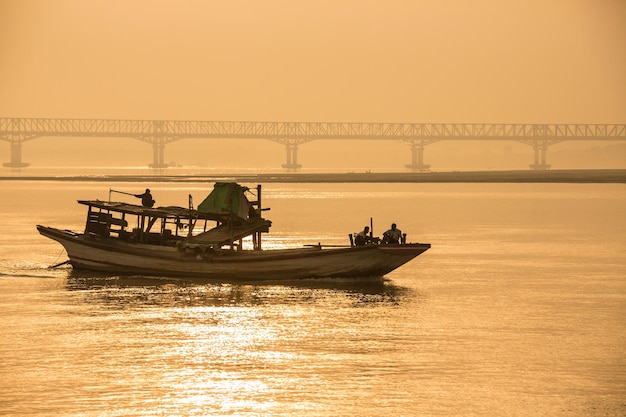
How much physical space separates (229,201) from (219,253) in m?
2.45

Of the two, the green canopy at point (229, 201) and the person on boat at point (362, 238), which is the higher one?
the green canopy at point (229, 201)

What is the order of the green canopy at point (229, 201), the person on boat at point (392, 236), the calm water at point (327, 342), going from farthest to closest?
the green canopy at point (229, 201), the person on boat at point (392, 236), the calm water at point (327, 342)

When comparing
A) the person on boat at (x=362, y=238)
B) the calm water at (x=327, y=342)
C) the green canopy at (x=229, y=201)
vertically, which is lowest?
the calm water at (x=327, y=342)

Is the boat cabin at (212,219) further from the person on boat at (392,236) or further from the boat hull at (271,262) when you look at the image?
the person on boat at (392,236)

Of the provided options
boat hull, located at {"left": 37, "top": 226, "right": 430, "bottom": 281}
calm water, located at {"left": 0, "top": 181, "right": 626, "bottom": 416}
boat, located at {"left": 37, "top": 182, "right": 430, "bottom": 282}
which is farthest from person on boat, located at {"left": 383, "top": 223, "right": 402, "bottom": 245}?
calm water, located at {"left": 0, "top": 181, "right": 626, "bottom": 416}

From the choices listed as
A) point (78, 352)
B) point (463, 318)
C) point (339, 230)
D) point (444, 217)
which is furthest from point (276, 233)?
point (78, 352)

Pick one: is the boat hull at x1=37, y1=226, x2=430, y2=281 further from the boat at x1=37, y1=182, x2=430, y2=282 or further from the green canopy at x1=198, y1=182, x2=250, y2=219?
the green canopy at x1=198, y1=182, x2=250, y2=219

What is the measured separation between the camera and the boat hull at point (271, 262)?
38531 millimetres

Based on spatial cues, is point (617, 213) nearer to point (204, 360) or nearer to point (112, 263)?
point (112, 263)

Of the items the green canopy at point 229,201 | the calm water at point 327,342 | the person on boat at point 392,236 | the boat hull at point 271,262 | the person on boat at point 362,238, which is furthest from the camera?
the green canopy at point 229,201

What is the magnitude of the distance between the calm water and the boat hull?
54 cm

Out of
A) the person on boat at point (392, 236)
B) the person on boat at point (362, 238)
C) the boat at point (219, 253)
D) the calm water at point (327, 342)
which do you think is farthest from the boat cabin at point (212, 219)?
the person on boat at point (392, 236)

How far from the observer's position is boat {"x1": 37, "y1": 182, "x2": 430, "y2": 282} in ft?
127

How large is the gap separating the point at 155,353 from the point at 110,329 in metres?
3.72
